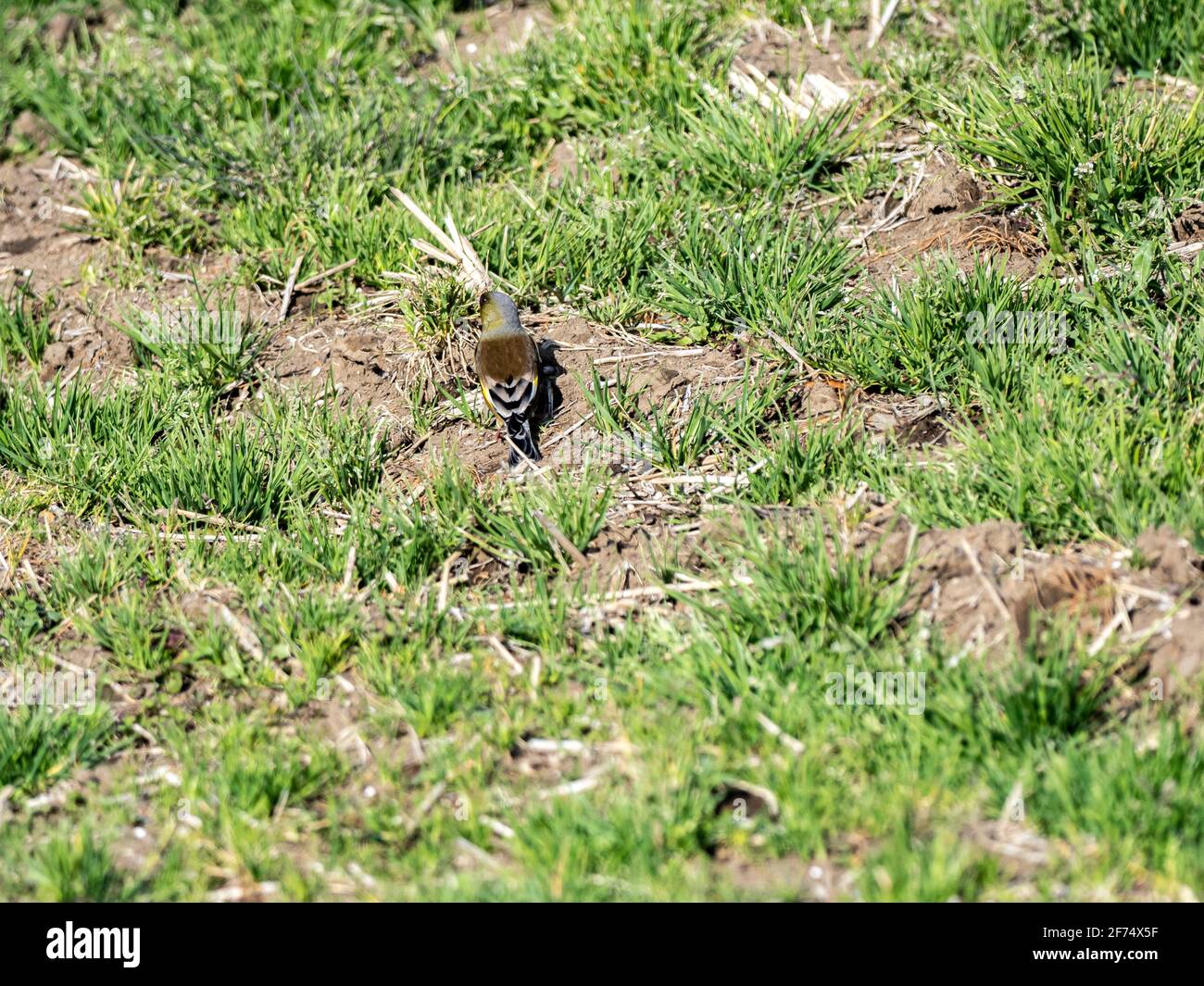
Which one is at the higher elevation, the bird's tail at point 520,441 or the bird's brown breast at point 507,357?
the bird's brown breast at point 507,357

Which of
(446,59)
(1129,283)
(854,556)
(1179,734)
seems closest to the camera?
(1179,734)

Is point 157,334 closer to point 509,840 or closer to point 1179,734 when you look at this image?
point 509,840

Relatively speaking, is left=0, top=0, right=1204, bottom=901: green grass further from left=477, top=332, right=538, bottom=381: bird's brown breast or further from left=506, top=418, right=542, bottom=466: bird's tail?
left=477, top=332, right=538, bottom=381: bird's brown breast

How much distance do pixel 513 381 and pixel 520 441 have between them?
0.25 meters

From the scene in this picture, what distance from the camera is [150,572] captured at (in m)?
5.03

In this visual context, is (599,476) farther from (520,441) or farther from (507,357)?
(507,357)

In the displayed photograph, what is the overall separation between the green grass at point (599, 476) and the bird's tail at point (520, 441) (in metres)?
0.12

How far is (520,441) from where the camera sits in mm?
5516

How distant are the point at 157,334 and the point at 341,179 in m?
1.25

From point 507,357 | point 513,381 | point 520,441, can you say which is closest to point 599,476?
point 520,441

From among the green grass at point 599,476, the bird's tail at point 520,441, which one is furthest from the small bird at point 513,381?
the green grass at point 599,476

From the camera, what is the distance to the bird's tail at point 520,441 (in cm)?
546

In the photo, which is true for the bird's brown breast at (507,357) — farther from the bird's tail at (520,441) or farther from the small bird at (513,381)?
the bird's tail at (520,441)

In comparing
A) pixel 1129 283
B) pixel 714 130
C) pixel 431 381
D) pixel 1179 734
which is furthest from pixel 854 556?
pixel 714 130
